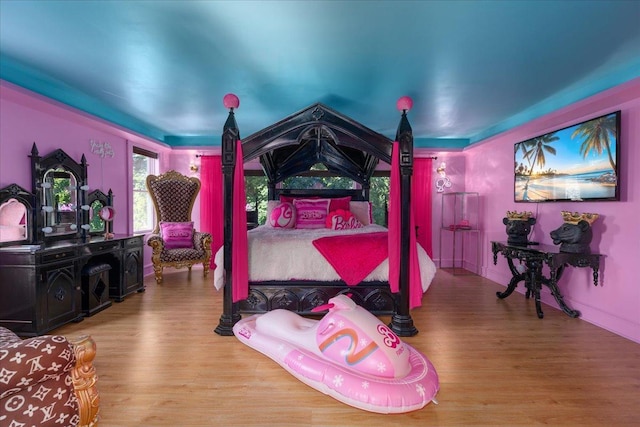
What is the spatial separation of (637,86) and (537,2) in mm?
1613

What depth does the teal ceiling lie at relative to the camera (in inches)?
79.6

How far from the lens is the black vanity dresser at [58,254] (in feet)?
9.34

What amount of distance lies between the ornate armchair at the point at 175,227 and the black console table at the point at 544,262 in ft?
14.7

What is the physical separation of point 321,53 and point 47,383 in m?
2.68

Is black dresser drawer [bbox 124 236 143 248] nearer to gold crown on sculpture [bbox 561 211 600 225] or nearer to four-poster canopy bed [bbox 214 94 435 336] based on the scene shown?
four-poster canopy bed [bbox 214 94 435 336]

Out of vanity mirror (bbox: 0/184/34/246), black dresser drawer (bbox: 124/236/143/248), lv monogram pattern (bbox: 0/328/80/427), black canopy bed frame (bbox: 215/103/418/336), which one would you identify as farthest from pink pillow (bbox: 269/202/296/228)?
lv monogram pattern (bbox: 0/328/80/427)

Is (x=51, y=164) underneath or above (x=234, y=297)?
above

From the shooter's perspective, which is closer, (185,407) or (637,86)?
(185,407)

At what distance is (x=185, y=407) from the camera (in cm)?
193

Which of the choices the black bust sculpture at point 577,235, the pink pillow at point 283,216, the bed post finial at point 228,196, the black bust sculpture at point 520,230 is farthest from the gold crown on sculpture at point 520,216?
the bed post finial at point 228,196

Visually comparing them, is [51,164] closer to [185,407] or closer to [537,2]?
[185,407]

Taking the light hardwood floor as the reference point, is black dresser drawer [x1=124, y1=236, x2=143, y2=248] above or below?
above

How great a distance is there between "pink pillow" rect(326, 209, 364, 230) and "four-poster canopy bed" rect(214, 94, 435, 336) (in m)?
1.07

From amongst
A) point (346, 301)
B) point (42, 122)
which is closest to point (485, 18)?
point (346, 301)
